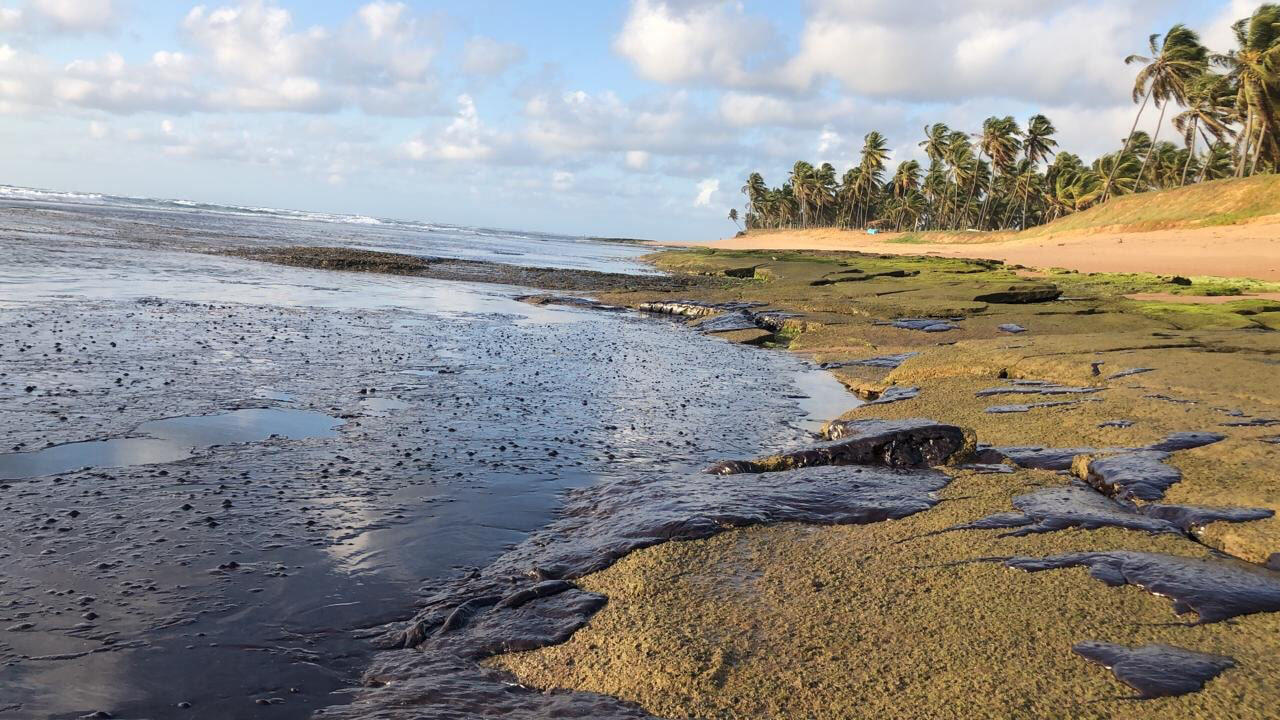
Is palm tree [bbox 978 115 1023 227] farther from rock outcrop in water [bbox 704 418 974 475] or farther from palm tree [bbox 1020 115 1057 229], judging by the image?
rock outcrop in water [bbox 704 418 974 475]

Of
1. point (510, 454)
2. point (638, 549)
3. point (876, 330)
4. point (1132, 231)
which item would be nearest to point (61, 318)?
point (510, 454)

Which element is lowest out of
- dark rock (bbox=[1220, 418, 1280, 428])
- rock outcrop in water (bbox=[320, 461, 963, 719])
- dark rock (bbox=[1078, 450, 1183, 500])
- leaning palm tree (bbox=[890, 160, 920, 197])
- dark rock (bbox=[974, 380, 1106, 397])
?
rock outcrop in water (bbox=[320, 461, 963, 719])

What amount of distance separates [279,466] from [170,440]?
1440 millimetres

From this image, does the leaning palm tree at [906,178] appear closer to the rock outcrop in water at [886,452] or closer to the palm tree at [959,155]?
the palm tree at [959,155]

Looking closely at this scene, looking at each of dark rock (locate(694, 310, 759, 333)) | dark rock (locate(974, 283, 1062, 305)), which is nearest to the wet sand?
dark rock (locate(694, 310, 759, 333))

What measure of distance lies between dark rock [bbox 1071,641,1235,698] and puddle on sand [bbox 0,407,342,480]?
7.35 m

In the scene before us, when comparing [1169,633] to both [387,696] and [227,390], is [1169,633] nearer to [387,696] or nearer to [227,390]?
[387,696]

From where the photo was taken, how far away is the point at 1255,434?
7.06 meters

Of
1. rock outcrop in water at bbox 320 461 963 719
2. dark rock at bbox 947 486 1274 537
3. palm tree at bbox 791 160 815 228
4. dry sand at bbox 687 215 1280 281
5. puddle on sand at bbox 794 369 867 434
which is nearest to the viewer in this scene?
rock outcrop in water at bbox 320 461 963 719

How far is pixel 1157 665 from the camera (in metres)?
3.53

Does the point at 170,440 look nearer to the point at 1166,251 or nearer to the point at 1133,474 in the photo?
the point at 1133,474

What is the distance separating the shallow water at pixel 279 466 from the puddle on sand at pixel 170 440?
0.06 meters

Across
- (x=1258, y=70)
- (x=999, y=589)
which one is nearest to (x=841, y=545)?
(x=999, y=589)

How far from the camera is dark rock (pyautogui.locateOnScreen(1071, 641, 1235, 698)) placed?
3352mm
